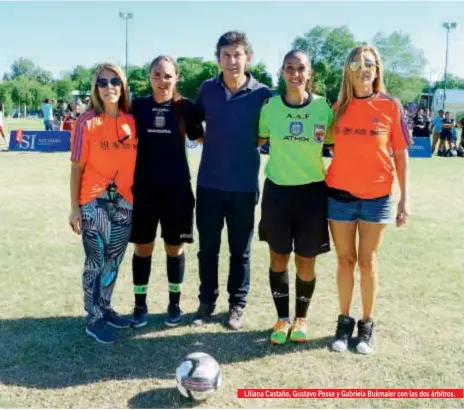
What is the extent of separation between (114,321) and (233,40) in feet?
8.21

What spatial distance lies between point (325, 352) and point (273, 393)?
734mm

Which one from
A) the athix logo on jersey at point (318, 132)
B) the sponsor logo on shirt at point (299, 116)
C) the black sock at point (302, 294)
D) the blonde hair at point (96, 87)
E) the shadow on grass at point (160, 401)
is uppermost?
the blonde hair at point (96, 87)

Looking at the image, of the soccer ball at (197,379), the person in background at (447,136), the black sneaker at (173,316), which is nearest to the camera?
the soccer ball at (197,379)

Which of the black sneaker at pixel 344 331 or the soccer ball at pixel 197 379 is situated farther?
the black sneaker at pixel 344 331

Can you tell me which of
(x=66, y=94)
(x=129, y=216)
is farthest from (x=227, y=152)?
(x=66, y=94)

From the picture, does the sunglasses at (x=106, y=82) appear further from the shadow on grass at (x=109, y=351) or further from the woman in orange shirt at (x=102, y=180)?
the shadow on grass at (x=109, y=351)

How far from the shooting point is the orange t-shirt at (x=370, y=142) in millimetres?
3729

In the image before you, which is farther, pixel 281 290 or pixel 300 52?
pixel 281 290

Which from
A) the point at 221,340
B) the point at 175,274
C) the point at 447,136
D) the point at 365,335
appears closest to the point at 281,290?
the point at 221,340

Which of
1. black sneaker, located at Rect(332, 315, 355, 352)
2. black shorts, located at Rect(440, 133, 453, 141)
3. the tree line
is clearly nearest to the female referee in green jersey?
black sneaker, located at Rect(332, 315, 355, 352)

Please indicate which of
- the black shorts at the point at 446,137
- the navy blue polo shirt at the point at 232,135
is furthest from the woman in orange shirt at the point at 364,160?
the black shorts at the point at 446,137

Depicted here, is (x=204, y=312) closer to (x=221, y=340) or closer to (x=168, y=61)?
(x=221, y=340)

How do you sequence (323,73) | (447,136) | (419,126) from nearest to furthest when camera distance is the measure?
(447,136) < (419,126) < (323,73)

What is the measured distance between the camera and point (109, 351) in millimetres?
3938
